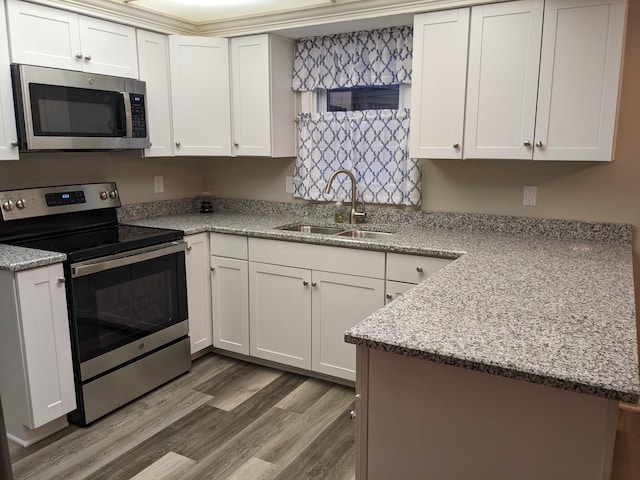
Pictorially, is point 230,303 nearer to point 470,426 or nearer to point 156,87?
point 156,87

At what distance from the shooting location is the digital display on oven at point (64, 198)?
284 cm

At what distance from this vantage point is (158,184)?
143 inches

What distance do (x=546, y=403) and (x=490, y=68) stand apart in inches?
73.4

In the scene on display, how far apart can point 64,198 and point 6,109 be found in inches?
23.4

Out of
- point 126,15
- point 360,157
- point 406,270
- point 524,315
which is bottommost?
point 406,270

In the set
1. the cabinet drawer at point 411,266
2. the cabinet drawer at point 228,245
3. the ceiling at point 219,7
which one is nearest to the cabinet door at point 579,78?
the cabinet drawer at point 411,266

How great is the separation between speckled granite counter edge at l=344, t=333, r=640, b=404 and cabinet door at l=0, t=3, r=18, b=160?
2043 mm

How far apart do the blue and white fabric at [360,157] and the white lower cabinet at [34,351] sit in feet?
5.56

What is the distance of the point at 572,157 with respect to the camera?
2459 mm

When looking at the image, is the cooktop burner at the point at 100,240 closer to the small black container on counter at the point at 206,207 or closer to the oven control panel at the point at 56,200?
the oven control panel at the point at 56,200

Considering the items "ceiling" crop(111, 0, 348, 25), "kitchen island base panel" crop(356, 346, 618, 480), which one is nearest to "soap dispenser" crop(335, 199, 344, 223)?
"ceiling" crop(111, 0, 348, 25)

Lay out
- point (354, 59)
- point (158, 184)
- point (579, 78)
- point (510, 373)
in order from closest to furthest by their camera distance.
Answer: point (510, 373) < point (579, 78) < point (354, 59) < point (158, 184)

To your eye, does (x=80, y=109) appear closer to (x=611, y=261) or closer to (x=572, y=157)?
(x=572, y=157)

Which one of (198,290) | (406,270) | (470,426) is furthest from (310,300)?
(470,426)
